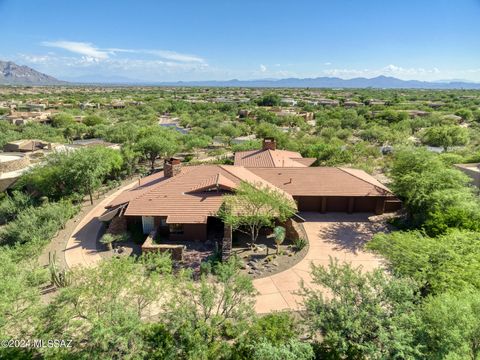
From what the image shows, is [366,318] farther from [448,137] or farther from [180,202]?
[448,137]

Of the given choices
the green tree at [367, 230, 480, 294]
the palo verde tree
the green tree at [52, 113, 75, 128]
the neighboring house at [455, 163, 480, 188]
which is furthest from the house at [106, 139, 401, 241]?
the green tree at [52, 113, 75, 128]

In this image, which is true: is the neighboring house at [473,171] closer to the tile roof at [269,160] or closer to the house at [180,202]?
the tile roof at [269,160]

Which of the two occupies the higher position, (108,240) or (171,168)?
(171,168)

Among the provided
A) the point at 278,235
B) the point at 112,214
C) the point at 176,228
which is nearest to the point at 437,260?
the point at 278,235

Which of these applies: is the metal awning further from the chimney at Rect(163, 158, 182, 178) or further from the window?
the chimney at Rect(163, 158, 182, 178)

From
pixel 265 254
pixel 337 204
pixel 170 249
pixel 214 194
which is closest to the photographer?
pixel 170 249
